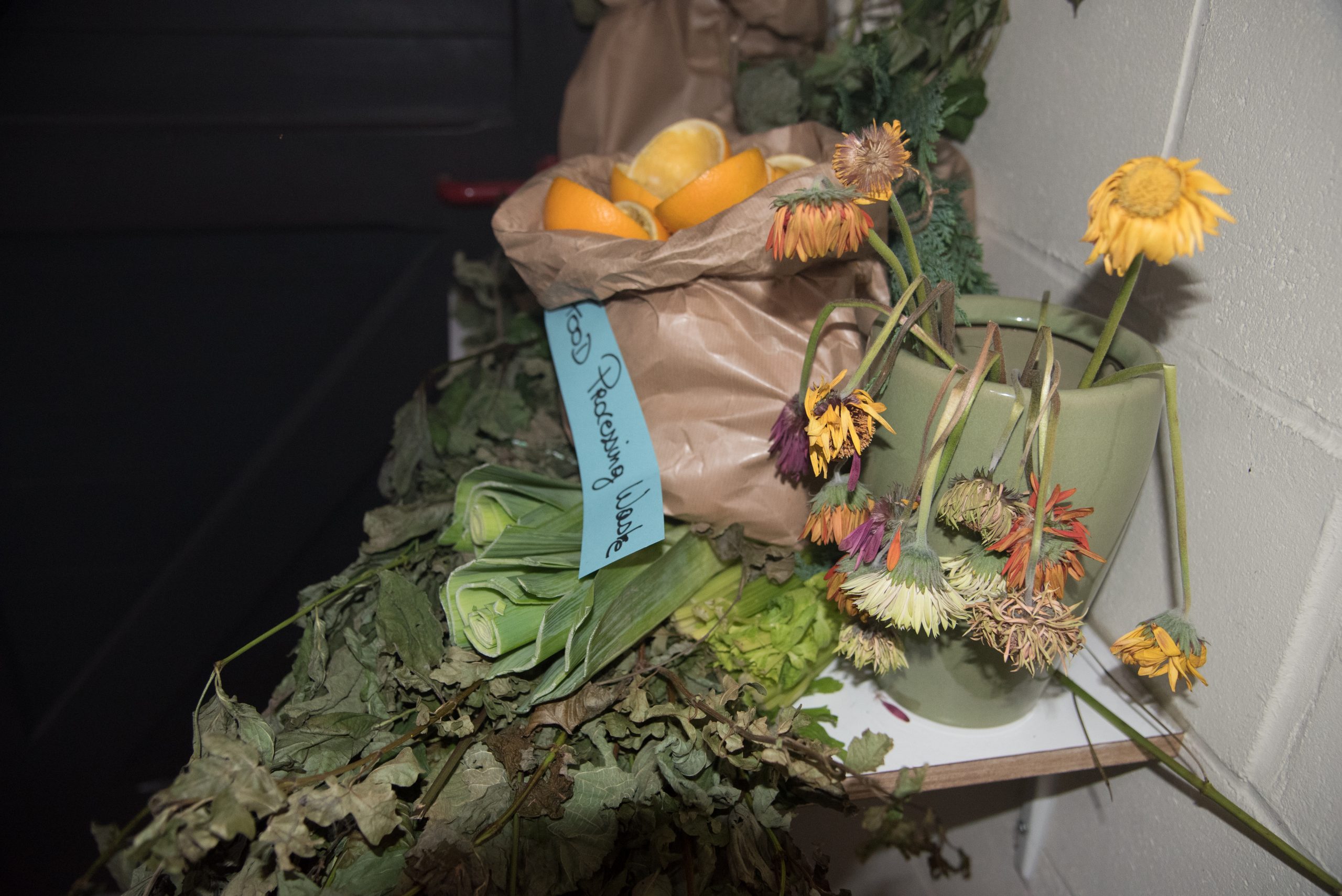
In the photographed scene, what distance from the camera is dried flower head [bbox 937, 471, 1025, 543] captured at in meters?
0.46

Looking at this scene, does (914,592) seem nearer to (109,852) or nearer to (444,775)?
(444,775)

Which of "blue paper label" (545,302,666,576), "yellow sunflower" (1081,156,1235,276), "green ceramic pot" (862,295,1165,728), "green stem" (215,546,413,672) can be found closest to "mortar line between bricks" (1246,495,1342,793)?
"green ceramic pot" (862,295,1165,728)

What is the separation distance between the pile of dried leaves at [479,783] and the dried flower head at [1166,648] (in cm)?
15

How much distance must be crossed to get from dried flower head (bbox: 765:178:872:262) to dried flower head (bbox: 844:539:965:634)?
0.17 metres

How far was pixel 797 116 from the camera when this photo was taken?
95 centimetres

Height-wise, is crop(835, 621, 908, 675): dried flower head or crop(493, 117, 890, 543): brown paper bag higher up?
crop(493, 117, 890, 543): brown paper bag

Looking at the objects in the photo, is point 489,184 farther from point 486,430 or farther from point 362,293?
point 486,430

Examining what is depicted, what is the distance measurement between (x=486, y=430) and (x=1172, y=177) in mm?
655

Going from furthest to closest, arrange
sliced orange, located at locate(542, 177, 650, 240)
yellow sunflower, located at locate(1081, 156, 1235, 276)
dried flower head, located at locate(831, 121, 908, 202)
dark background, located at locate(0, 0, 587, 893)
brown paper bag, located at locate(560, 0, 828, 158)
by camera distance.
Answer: dark background, located at locate(0, 0, 587, 893)
brown paper bag, located at locate(560, 0, 828, 158)
sliced orange, located at locate(542, 177, 650, 240)
dried flower head, located at locate(831, 121, 908, 202)
yellow sunflower, located at locate(1081, 156, 1235, 276)

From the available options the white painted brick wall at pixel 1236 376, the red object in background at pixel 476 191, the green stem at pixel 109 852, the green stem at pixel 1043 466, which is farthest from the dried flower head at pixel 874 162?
the red object in background at pixel 476 191

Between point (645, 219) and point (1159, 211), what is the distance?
43 centimetres

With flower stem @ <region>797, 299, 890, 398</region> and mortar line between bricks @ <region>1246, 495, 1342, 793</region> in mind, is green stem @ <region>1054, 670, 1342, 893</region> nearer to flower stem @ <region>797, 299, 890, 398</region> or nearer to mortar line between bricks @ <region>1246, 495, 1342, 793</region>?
mortar line between bricks @ <region>1246, 495, 1342, 793</region>

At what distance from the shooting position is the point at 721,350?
0.63 metres

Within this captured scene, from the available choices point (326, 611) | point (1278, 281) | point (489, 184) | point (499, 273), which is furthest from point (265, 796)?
point (489, 184)
